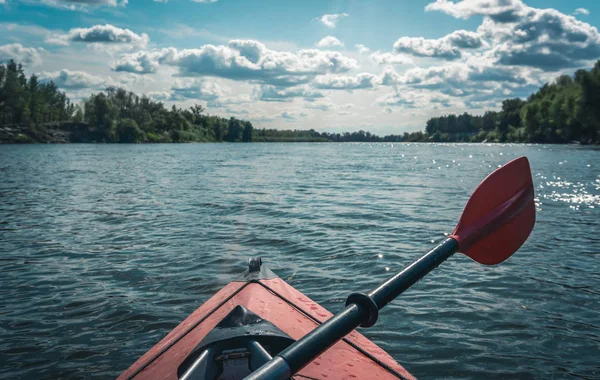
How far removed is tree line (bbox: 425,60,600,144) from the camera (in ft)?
200

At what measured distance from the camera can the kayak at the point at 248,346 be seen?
2.92 metres

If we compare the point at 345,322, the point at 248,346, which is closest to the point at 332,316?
the point at 345,322

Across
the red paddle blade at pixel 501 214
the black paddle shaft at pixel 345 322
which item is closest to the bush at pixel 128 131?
the red paddle blade at pixel 501 214

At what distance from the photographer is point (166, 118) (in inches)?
4993

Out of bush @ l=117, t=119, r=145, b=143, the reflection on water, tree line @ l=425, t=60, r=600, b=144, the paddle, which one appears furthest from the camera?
bush @ l=117, t=119, r=145, b=143

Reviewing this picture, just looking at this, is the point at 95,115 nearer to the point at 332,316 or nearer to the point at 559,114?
the point at 559,114

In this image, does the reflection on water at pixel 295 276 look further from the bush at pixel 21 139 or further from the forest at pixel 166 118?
the bush at pixel 21 139

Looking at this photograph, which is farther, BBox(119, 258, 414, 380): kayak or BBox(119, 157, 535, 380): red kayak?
BBox(119, 258, 414, 380): kayak

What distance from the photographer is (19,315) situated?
217 inches

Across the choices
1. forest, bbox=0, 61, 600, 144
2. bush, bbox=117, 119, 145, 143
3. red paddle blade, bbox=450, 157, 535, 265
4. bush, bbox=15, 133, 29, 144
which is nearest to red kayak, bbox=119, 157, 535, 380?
red paddle blade, bbox=450, 157, 535, 265

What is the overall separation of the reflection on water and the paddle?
161 centimetres

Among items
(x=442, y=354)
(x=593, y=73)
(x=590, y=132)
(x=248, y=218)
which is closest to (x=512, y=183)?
(x=442, y=354)

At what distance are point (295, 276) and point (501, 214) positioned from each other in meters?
4.23

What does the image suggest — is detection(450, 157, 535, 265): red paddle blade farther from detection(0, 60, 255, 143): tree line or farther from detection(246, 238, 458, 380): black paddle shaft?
detection(0, 60, 255, 143): tree line
